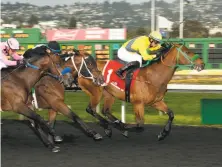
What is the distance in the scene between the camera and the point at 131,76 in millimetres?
8016

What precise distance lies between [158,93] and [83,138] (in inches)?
55.3

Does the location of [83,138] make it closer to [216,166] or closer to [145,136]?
[145,136]

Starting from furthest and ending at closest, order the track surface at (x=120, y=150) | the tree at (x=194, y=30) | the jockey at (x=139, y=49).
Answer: the tree at (x=194, y=30) → the jockey at (x=139, y=49) → the track surface at (x=120, y=150)

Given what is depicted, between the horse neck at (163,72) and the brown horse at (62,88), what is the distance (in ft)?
2.98

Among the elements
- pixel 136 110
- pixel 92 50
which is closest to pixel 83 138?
pixel 136 110

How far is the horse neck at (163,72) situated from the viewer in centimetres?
787

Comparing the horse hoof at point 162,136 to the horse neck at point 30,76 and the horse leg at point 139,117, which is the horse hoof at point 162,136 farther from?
the horse neck at point 30,76

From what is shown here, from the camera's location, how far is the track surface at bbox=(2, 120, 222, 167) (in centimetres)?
584

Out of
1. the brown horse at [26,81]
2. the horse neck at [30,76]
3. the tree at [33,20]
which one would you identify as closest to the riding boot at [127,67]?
the brown horse at [26,81]

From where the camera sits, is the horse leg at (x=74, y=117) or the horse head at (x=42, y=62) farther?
the horse leg at (x=74, y=117)

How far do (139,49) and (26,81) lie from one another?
85.1 inches

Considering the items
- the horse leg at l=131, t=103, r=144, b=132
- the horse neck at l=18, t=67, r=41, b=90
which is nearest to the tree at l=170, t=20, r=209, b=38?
the horse leg at l=131, t=103, r=144, b=132

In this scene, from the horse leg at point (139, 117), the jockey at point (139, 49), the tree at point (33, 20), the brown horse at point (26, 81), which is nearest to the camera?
the brown horse at point (26, 81)

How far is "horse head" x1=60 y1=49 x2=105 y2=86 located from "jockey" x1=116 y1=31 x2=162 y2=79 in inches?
25.5
